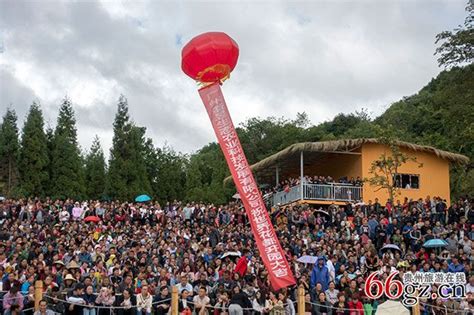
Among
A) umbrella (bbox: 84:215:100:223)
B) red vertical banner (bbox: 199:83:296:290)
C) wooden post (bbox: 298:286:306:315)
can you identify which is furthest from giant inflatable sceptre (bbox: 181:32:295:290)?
umbrella (bbox: 84:215:100:223)

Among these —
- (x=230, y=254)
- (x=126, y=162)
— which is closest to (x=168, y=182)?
(x=126, y=162)

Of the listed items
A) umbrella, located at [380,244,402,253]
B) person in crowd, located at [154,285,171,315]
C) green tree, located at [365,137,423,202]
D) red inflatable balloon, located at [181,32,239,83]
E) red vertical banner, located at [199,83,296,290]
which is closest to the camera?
red vertical banner, located at [199,83,296,290]

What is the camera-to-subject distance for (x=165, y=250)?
19.7 metres

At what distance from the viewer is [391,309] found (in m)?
15.0

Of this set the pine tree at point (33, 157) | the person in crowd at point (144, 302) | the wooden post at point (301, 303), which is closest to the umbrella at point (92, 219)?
the person in crowd at point (144, 302)

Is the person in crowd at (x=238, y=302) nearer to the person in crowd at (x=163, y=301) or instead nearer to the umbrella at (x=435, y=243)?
the person in crowd at (x=163, y=301)

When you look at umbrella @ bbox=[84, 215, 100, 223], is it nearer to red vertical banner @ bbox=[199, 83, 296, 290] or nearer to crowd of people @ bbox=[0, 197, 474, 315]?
crowd of people @ bbox=[0, 197, 474, 315]

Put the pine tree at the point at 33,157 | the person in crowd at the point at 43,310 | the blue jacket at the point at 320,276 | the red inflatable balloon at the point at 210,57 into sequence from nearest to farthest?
1. the person in crowd at the point at 43,310
2. the red inflatable balloon at the point at 210,57
3. the blue jacket at the point at 320,276
4. the pine tree at the point at 33,157

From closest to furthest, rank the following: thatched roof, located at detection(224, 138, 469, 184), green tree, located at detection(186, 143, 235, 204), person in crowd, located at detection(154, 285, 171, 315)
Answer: person in crowd, located at detection(154, 285, 171, 315) → thatched roof, located at detection(224, 138, 469, 184) → green tree, located at detection(186, 143, 235, 204)

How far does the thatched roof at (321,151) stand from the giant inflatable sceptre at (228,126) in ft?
50.6

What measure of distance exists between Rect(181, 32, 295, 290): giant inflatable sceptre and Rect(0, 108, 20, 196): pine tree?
24396 mm

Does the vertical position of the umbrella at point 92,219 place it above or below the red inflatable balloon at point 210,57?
below

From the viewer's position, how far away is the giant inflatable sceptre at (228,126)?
14.9m

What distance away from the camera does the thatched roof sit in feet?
102
